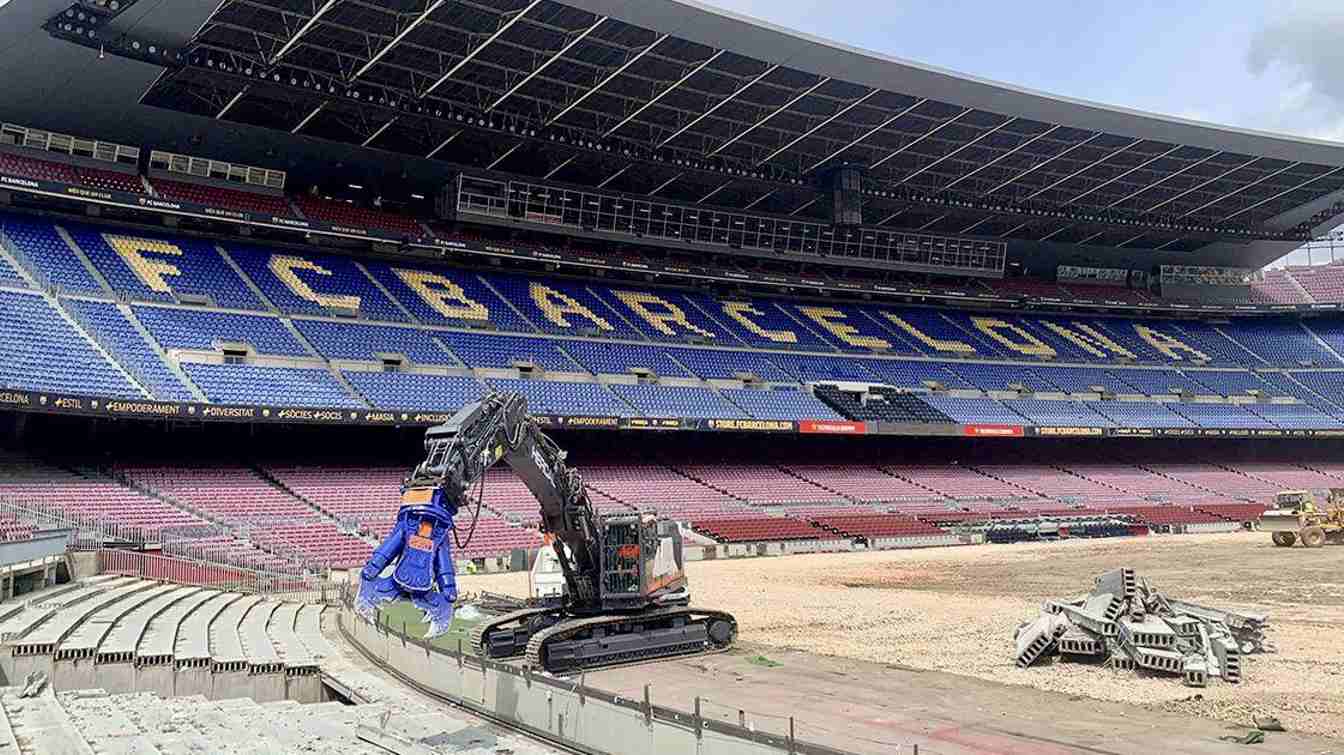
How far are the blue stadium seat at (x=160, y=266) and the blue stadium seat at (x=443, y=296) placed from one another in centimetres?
695

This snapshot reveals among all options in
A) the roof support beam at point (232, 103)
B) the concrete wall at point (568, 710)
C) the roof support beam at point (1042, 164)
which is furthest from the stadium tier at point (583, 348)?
the concrete wall at point (568, 710)

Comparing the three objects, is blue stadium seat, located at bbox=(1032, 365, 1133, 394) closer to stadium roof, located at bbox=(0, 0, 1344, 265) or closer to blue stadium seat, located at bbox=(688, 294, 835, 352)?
stadium roof, located at bbox=(0, 0, 1344, 265)

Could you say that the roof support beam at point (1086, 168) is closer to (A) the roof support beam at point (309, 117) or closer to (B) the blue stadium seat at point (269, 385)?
(A) the roof support beam at point (309, 117)

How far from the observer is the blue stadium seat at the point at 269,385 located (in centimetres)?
3631

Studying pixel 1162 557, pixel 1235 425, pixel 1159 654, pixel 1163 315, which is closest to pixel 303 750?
pixel 1159 654

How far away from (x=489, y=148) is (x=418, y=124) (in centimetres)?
445

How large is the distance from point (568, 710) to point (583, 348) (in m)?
38.3

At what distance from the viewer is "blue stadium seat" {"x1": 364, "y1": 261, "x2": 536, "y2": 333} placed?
155 ft

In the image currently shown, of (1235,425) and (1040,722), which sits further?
(1235,425)

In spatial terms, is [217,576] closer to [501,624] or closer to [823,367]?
[501,624]

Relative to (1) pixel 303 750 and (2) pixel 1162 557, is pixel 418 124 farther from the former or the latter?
(1) pixel 303 750

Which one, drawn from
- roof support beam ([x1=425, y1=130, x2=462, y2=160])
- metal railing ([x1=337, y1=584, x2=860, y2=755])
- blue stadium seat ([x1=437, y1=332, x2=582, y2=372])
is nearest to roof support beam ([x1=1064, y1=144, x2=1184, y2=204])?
blue stadium seat ([x1=437, y1=332, x2=582, y2=372])

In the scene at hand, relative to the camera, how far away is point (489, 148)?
4756 centimetres

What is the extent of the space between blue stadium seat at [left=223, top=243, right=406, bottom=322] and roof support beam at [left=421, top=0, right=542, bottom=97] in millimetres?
9932
